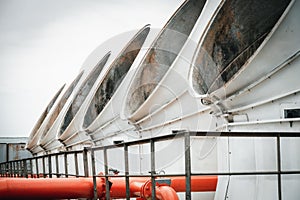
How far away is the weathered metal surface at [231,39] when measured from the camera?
16.1ft

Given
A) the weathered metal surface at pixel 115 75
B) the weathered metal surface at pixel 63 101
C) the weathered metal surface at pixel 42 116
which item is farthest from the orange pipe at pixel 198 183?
the weathered metal surface at pixel 42 116

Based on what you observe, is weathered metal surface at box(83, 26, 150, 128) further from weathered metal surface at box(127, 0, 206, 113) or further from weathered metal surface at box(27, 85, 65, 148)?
weathered metal surface at box(27, 85, 65, 148)

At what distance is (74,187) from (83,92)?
8.32 metres

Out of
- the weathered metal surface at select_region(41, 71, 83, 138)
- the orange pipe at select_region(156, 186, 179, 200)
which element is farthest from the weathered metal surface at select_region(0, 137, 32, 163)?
the orange pipe at select_region(156, 186, 179, 200)

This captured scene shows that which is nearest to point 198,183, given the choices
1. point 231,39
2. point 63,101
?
point 231,39

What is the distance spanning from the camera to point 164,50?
775cm

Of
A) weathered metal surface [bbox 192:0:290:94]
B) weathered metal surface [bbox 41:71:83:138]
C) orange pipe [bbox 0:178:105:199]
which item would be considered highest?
weathered metal surface [bbox 192:0:290:94]

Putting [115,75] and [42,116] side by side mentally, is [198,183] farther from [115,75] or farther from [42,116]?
[42,116]

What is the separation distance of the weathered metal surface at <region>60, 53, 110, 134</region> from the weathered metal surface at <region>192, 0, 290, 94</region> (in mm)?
6798

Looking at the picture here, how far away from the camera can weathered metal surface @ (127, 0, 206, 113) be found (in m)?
7.09

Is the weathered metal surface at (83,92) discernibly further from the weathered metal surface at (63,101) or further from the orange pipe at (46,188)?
the orange pipe at (46,188)

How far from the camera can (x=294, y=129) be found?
14.0ft

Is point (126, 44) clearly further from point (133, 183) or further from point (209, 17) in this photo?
point (133, 183)

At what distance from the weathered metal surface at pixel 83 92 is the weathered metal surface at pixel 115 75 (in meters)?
1.56
